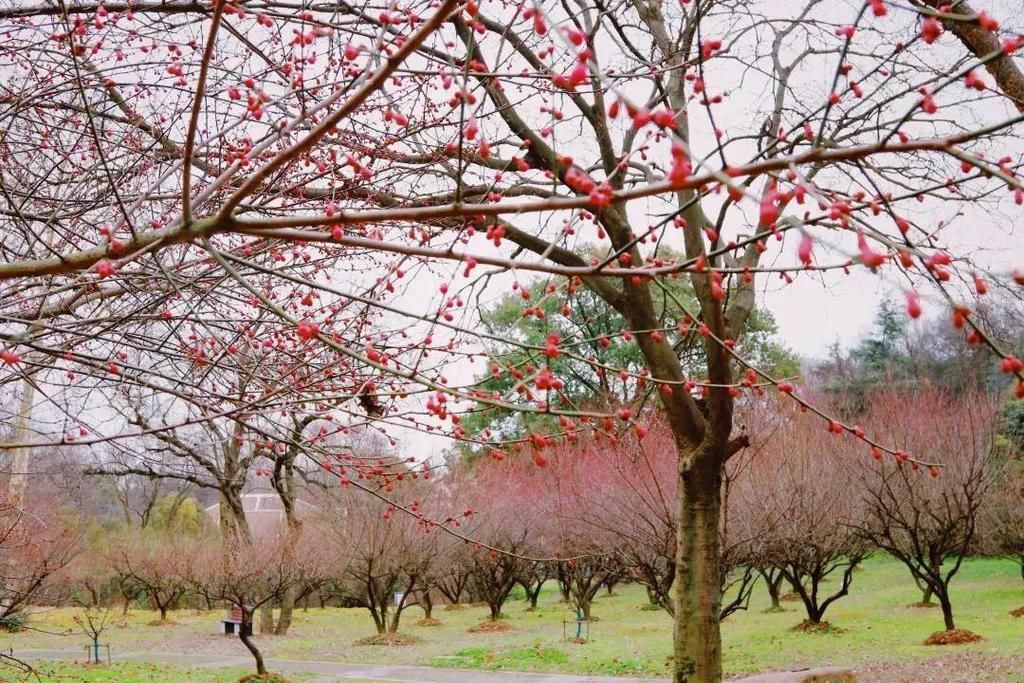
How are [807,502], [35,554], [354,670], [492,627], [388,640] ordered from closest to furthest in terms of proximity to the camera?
[807,502] → [354,670] → [35,554] → [388,640] → [492,627]

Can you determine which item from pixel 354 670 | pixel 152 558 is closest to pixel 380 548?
pixel 354 670

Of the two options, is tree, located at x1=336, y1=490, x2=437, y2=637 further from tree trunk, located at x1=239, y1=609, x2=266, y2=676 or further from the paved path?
tree trunk, located at x1=239, y1=609, x2=266, y2=676

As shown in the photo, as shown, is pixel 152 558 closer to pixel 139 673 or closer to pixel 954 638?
pixel 139 673

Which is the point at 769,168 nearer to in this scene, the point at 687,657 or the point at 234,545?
the point at 687,657

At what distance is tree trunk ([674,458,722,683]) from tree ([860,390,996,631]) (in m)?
6.78

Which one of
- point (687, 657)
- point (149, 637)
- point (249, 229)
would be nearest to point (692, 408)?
point (687, 657)

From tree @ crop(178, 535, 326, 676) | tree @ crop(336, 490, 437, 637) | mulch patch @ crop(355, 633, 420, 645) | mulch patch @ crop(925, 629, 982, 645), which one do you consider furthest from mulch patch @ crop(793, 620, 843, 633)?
tree @ crop(178, 535, 326, 676)

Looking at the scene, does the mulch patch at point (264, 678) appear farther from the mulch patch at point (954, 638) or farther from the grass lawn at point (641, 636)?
the mulch patch at point (954, 638)

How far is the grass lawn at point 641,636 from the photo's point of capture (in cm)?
1173

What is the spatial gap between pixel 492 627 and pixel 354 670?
5674 mm

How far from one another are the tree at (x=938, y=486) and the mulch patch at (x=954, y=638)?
14.0 inches

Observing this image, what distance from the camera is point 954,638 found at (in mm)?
11641

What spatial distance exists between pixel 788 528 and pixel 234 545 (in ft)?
33.5

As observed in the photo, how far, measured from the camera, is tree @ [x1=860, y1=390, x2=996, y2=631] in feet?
41.1
